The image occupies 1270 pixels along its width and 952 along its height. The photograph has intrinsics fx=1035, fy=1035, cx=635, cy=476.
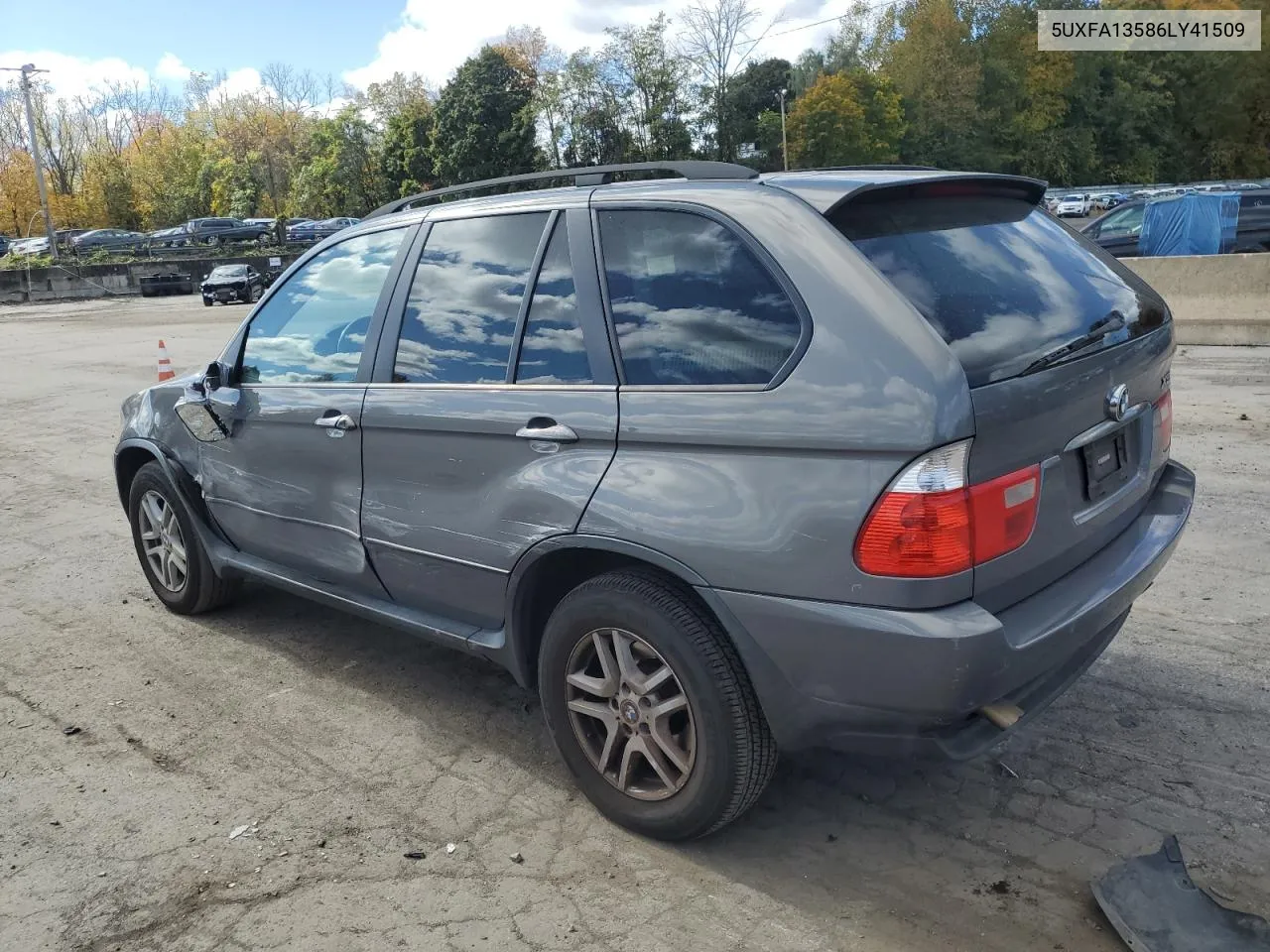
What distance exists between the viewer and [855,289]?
2.61 metres

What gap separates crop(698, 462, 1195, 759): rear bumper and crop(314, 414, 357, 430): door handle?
1.63 m

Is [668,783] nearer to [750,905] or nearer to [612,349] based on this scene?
[750,905]

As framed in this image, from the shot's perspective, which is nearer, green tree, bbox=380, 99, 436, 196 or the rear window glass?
the rear window glass

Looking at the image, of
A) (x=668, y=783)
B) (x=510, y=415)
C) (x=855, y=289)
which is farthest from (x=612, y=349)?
(x=668, y=783)

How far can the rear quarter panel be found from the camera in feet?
8.07

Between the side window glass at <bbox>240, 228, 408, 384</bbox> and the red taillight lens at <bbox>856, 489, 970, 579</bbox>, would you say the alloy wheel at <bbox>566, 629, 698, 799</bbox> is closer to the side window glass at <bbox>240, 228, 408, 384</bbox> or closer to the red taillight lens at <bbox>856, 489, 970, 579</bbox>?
the red taillight lens at <bbox>856, 489, 970, 579</bbox>

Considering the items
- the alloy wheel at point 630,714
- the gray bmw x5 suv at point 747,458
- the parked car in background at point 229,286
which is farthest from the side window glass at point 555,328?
the parked car in background at point 229,286

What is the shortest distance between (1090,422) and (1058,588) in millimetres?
462

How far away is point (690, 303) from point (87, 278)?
150 feet

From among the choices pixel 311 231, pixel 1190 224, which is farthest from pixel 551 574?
pixel 311 231

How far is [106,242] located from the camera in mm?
51531

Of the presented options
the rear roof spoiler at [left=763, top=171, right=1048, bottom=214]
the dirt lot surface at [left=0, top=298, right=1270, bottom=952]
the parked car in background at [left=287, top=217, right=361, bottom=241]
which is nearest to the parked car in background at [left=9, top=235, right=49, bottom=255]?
the parked car in background at [left=287, top=217, right=361, bottom=241]

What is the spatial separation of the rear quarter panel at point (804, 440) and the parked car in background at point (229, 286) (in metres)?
33.1

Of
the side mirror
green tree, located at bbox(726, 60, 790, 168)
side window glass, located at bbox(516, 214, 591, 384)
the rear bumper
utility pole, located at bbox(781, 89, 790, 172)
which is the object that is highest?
green tree, located at bbox(726, 60, 790, 168)
